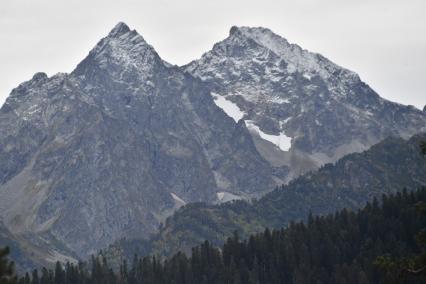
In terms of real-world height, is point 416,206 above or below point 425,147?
below

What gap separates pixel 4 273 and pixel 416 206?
89.2 ft

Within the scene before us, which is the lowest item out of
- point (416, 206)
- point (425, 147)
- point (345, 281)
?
point (345, 281)

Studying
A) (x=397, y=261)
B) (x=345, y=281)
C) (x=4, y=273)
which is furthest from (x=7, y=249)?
(x=345, y=281)

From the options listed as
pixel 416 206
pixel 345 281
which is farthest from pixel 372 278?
pixel 416 206

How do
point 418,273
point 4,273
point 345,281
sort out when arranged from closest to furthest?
point 418,273
point 4,273
point 345,281

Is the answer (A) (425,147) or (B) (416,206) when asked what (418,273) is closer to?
(B) (416,206)

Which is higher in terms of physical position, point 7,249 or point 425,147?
point 425,147

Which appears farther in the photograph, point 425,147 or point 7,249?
point 7,249

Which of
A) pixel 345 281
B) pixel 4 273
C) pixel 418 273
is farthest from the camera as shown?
pixel 345 281

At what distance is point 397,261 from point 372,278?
15011 cm

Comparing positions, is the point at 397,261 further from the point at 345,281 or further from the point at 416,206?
the point at 345,281

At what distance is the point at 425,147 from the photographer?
55.2 meters

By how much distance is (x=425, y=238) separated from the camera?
53562 millimetres

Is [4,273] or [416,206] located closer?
[416,206]
